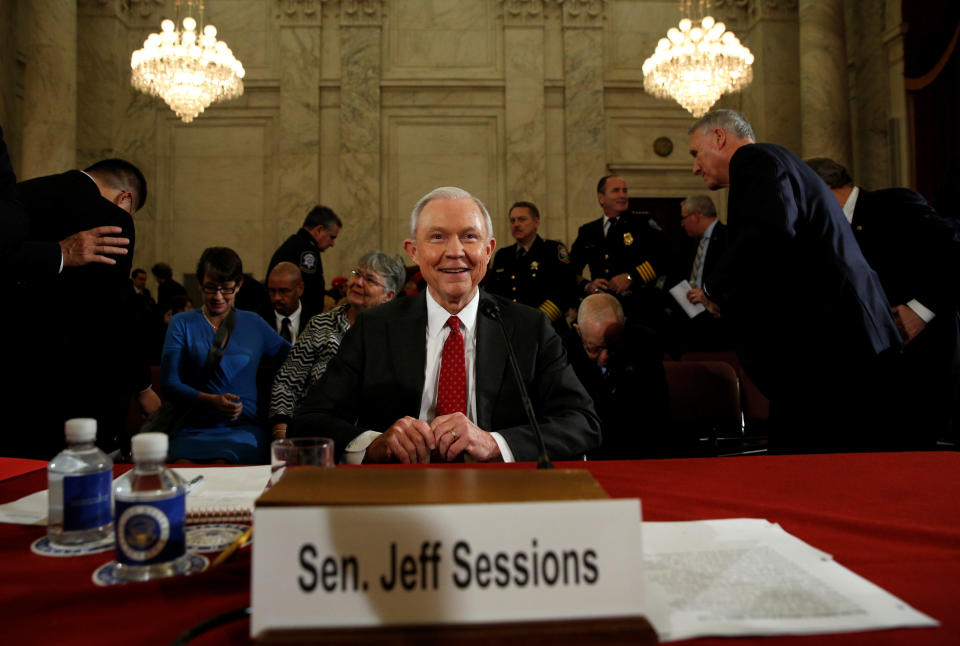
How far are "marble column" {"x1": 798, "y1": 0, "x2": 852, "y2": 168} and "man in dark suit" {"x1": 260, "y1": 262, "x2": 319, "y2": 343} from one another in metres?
7.07

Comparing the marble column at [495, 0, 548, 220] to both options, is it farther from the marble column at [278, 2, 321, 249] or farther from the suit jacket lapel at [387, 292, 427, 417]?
the suit jacket lapel at [387, 292, 427, 417]

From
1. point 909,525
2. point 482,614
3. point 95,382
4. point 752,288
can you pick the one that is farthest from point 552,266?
point 482,614

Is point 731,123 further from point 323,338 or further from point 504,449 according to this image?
point 323,338

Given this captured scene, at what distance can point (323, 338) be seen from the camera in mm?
3590

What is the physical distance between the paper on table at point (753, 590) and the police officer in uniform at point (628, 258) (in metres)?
4.87

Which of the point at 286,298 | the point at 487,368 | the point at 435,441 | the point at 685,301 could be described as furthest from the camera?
the point at 685,301

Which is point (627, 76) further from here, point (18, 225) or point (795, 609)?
point (795, 609)

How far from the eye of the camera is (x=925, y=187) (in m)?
8.18

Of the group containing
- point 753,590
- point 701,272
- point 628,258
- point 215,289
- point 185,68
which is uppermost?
point 185,68

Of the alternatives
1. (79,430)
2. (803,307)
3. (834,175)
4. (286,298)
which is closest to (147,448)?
(79,430)

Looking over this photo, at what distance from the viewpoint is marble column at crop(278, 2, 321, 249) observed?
34.5ft

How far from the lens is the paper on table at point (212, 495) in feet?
4.20

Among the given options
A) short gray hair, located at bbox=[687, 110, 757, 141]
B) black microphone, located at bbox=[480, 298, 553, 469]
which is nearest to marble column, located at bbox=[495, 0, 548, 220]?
short gray hair, located at bbox=[687, 110, 757, 141]

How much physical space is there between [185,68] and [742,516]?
915cm
